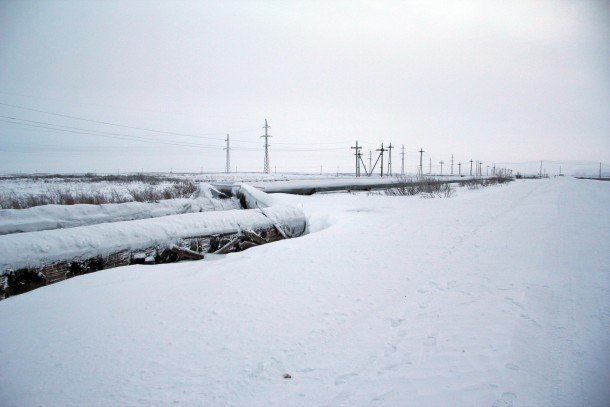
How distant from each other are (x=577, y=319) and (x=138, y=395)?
3677 millimetres

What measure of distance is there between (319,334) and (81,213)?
211 inches

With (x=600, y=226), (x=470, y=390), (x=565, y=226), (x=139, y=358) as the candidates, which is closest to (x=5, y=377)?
(x=139, y=358)

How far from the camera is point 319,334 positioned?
2.64 meters

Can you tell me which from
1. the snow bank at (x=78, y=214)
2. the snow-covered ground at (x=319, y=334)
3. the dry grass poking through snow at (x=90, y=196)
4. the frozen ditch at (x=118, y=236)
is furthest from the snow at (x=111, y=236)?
the dry grass poking through snow at (x=90, y=196)

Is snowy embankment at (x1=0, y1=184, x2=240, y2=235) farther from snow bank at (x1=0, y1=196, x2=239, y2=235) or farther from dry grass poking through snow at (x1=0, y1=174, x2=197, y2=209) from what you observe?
dry grass poking through snow at (x1=0, y1=174, x2=197, y2=209)

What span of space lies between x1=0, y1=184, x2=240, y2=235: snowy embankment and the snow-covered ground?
2188 mm

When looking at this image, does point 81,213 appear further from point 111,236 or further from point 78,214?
point 111,236

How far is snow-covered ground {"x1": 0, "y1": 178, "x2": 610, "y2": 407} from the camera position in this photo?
1987 millimetres

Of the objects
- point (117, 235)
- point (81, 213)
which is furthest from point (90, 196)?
point (117, 235)

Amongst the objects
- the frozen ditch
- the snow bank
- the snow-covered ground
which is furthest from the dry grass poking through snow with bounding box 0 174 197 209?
the snow-covered ground

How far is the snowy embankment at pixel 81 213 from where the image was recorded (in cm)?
502

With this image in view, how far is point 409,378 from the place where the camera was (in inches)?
82.7

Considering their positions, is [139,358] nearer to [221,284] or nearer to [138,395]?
[138,395]

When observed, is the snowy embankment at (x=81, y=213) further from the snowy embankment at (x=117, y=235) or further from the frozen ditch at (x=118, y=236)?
the snowy embankment at (x=117, y=235)
